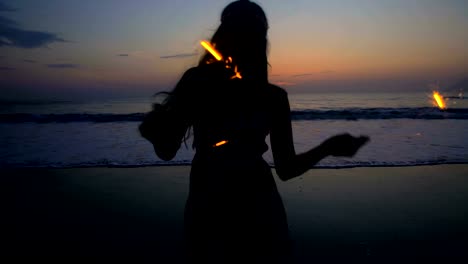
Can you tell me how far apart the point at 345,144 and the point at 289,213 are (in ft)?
13.1

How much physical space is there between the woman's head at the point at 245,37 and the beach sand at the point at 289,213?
3171mm

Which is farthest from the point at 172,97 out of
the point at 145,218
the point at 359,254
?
the point at 145,218

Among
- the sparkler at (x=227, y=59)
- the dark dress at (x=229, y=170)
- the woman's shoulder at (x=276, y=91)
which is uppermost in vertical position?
the sparkler at (x=227, y=59)

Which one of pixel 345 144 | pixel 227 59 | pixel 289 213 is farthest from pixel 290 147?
pixel 289 213

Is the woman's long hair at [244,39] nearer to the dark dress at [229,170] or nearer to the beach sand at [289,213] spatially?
the dark dress at [229,170]

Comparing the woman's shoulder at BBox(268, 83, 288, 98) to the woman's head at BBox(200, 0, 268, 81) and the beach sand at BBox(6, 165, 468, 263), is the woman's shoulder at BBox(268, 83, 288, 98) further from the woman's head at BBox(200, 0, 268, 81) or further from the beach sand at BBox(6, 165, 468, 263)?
the beach sand at BBox(6, 165, 468, 263)

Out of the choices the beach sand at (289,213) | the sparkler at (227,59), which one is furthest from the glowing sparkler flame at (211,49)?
the beach sand at (289,213)

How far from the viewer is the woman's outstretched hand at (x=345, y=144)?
A: 136cm

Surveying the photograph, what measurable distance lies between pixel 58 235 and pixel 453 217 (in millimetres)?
5865

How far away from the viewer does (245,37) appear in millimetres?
1378

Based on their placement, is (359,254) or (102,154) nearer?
(359,254)

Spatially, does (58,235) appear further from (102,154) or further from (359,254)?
(102,154)

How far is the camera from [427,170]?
24.4ft

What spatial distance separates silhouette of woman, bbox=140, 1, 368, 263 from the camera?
4.37 ft
